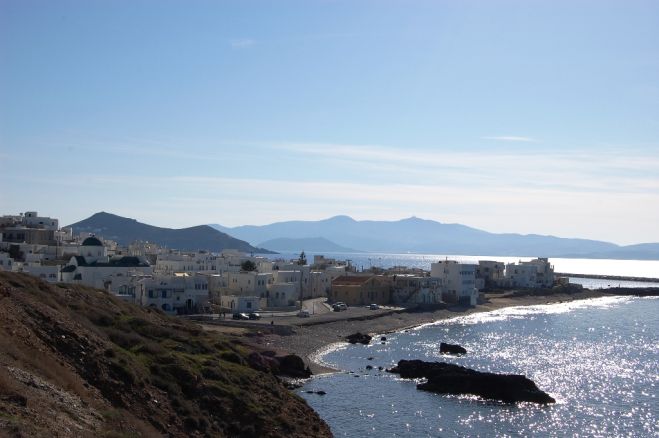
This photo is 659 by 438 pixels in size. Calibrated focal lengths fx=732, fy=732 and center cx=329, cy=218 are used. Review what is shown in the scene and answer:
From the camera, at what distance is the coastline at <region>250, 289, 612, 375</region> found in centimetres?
5549

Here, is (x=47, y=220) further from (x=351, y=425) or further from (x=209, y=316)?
(x=351, y=425)

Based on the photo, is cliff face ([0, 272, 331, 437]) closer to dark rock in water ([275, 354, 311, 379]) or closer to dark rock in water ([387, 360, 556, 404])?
dark rock in water ([275, 354, 311, 379])

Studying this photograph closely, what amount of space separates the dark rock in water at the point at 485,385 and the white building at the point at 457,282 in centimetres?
5694

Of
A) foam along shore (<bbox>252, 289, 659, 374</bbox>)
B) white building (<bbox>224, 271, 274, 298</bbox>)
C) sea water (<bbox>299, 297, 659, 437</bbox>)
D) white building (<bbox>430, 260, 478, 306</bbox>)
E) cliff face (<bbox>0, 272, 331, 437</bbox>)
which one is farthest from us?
white building (<bbox>430, 260, 478, 306</bbox>)

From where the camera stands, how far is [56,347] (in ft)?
86.5

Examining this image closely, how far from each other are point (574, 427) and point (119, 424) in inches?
949

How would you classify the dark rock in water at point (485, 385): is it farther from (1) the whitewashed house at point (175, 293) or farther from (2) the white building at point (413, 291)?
(2) the white building at point (413, 291)

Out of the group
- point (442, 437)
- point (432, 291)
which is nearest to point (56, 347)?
point (442, 437)

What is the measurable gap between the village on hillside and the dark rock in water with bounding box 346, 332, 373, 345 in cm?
886

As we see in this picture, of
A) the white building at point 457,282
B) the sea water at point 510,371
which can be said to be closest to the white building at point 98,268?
the sea water at point 510,371

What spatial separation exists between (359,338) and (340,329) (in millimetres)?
5017

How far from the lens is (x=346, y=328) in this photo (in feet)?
231

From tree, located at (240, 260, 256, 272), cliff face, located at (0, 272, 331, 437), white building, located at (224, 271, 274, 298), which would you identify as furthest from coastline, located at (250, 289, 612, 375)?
tree, located at (240, 260, 256, 272)

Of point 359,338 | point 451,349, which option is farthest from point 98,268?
point 451,349
